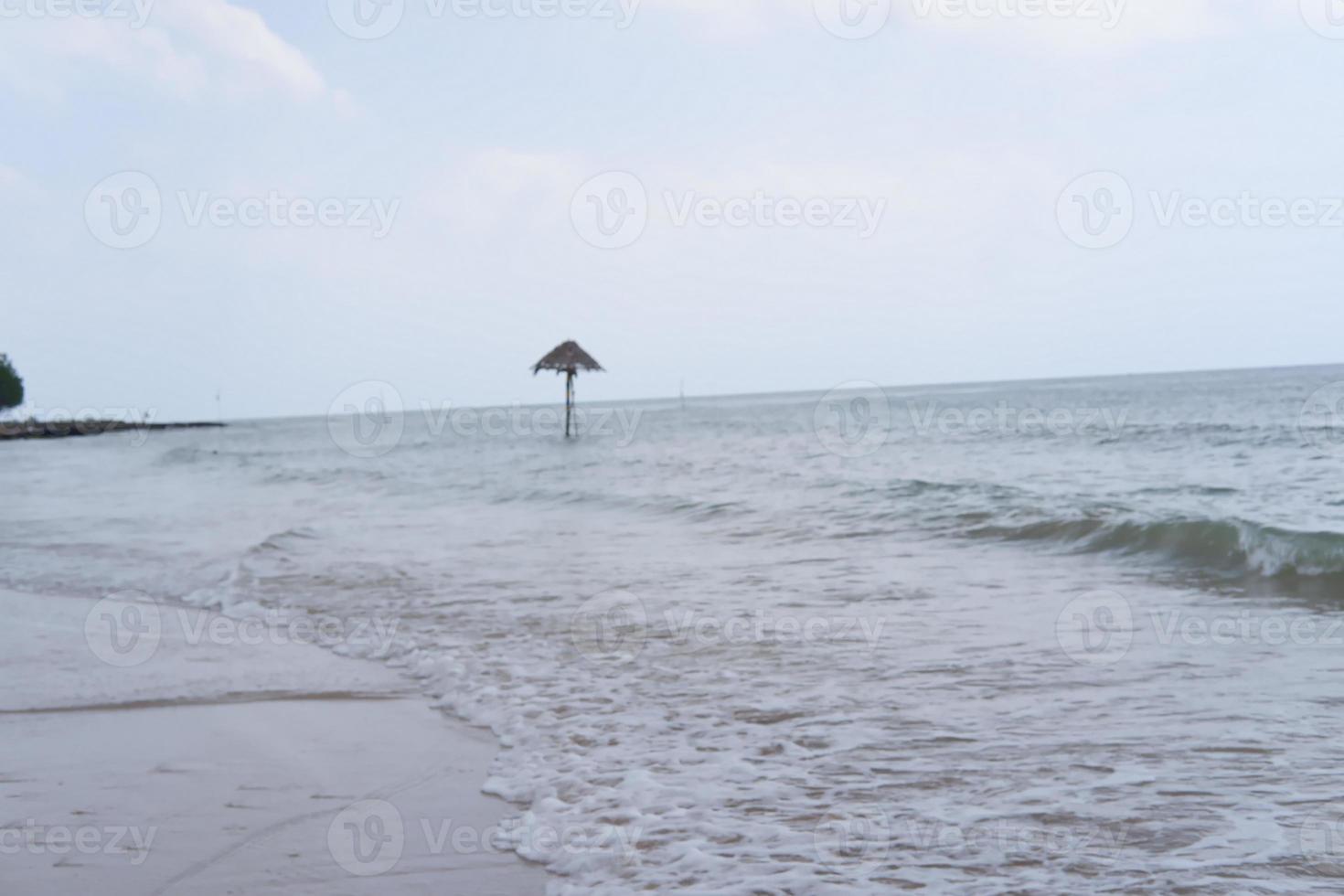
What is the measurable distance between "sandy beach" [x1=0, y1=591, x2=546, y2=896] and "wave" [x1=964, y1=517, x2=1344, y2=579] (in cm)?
670

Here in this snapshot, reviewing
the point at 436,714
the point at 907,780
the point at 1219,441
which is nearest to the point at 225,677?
the point at 436,714

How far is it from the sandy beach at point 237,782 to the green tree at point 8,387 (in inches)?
3148

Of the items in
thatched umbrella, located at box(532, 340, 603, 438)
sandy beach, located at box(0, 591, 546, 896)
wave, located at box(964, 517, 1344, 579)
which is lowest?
sandy beach, located at box(0, 591, 546, 896)

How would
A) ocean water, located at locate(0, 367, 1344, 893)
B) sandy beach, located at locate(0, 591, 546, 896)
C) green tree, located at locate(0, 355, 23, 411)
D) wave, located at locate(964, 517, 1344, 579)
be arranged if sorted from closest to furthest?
sandy beach, located at locate(0, 591, 546, 896) → ocean water, located at locate(0, 367, 1344, 893) → wave, located at locate(964, 517, 1344, 579) → green tree, located at locate(0, 355, 23, 411)

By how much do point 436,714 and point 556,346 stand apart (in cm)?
2926

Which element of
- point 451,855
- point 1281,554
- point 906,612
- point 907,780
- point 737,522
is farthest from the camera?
point 737,522

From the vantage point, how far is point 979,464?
1856 centimetres

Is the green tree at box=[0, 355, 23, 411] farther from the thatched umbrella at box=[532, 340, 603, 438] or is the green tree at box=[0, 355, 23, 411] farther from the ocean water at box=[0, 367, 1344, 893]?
the ocean water at box=[0, 367, 1344, 893]

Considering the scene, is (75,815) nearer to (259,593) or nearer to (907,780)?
(907,780)

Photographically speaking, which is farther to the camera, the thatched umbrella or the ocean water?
the thatched umbrella

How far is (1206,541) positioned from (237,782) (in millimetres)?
8293

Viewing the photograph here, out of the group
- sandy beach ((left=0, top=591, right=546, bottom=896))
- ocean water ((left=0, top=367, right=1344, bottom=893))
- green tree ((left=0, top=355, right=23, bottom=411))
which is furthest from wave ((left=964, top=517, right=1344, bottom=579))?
green tree ((left=0, top=355, right=23, bottom=411))

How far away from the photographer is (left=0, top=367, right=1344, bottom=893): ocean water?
10.5ft

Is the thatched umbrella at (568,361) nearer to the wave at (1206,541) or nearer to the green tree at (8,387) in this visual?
the wave at (1206,541)
